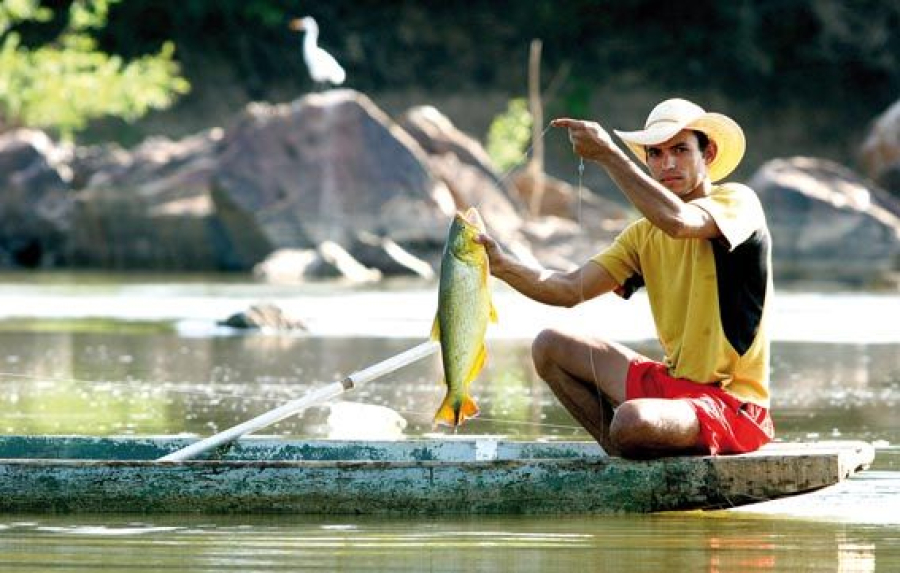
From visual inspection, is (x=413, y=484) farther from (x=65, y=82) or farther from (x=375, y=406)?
(x=65, y=82)

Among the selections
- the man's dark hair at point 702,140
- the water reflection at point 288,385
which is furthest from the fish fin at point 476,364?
the water reflection at point 288,385

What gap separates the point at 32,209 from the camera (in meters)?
34.0

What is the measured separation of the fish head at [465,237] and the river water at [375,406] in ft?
3.17

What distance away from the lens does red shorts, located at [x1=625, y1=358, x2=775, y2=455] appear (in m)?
7.97

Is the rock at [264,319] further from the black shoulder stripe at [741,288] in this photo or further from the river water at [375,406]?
the black shoulder stripe at [741,288]

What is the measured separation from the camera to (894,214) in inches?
1378

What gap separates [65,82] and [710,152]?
3160cm

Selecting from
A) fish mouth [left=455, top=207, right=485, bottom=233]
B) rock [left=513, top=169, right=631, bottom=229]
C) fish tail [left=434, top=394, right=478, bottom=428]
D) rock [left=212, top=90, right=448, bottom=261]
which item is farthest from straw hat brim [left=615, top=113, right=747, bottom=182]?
rock [left=513, top=169, right=631, bottom=229]

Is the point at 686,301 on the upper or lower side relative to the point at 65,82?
lower

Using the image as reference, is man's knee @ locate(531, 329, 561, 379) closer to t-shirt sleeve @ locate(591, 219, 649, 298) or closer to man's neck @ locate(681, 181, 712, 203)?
t-shirt sleeve @ locate(591, 219, 649, 298)

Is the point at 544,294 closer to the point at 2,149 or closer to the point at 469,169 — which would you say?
the point at 469,169

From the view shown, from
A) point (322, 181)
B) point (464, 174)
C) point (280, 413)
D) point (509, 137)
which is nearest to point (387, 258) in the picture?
point (322, 181)

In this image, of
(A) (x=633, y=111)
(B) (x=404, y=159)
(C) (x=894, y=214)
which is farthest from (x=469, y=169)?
(A) (x=633, y=111)

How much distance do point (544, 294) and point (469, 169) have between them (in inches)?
952
